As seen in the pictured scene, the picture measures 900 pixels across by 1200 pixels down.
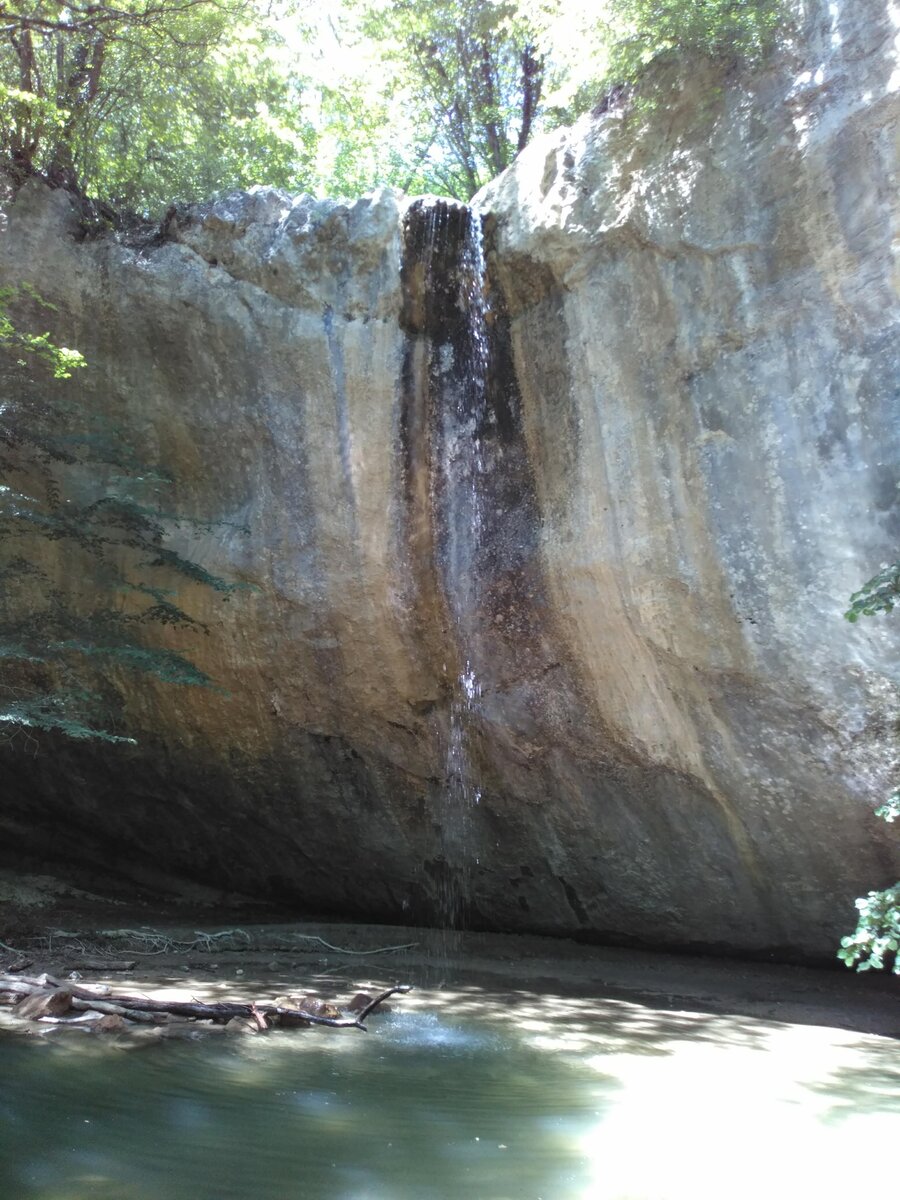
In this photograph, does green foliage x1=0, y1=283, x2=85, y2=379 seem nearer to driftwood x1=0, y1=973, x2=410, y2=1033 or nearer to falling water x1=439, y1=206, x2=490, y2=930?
falling water x1=439, y1=206, x2=490, y2=930

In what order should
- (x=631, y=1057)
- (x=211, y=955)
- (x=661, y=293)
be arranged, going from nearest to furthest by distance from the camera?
(x=631, y=1057), (x=661, y=293), (x=211, y=955)

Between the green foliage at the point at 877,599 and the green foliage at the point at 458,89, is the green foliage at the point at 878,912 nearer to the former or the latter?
the green foliage at the point at 877,599

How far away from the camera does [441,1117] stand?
3516 millimetres

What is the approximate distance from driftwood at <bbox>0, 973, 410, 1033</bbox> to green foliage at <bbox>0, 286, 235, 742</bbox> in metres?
2.17

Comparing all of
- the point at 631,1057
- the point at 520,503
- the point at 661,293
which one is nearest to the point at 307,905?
the point at 520,503

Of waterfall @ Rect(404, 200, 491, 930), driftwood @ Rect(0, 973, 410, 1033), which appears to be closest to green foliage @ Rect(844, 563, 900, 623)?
driftwood @ Rect(0, 973, 410, 1033)

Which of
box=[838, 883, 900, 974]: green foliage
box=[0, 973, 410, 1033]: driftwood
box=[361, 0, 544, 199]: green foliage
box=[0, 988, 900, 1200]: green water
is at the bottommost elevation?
box=[0, 988, 900, 1200]: green water

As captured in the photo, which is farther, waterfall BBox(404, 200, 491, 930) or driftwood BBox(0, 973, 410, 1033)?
waterfall BBox(404, 200, 491, 930)

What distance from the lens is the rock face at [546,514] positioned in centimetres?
583

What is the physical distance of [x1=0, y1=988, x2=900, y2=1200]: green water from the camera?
2.87 m

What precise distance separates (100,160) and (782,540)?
8129mm

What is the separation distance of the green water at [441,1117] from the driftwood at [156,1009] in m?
0.14

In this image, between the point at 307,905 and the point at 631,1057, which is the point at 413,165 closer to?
the point at 307,905

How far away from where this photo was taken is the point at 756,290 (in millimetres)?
6062
